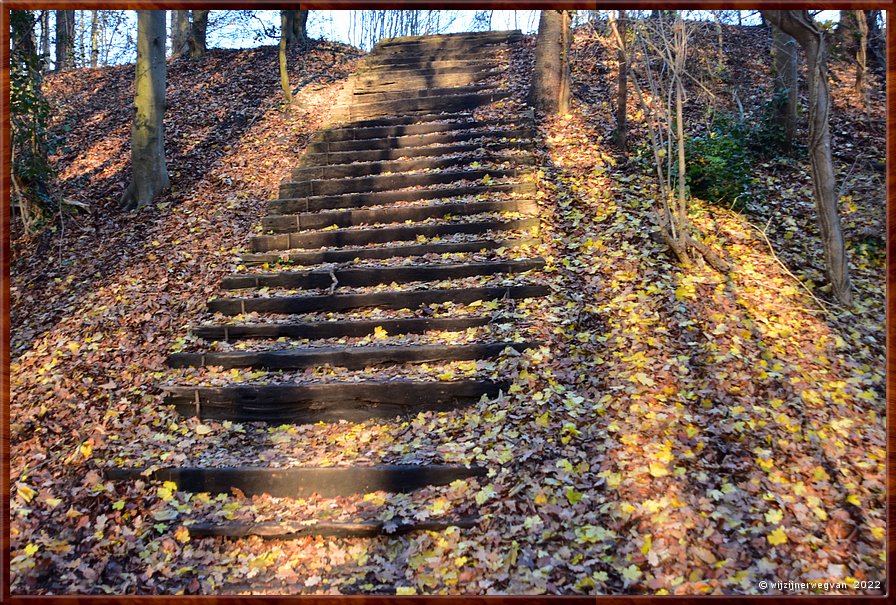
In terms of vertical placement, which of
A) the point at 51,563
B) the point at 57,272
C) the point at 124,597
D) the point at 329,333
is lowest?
the point at 51,563

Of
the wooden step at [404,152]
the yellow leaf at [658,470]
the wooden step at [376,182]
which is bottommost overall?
the yellow leaf at [658,470]

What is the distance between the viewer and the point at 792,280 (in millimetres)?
4949

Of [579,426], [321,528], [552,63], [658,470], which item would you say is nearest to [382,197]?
[552,63]

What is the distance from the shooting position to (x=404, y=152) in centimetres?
816

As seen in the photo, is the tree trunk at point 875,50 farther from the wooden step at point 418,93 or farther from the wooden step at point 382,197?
the wooden step at point 418,93

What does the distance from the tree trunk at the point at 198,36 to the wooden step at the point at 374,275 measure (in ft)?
39.5

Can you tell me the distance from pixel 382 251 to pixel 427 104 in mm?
4807

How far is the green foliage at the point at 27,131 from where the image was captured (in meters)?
7.38

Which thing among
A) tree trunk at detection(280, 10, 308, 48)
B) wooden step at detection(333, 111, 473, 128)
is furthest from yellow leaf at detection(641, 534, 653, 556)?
tree trunk at detection(280, 10, 308, 48)

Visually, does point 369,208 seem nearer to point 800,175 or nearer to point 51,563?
point 51,563

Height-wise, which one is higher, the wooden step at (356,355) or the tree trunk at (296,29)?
the tree trunk at (296,29)

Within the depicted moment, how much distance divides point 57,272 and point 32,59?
3156mm

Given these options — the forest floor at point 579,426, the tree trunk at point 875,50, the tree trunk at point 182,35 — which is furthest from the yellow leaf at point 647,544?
the tree trunk at point 182,35

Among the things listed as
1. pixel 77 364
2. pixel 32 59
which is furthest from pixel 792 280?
pixel 32 59
